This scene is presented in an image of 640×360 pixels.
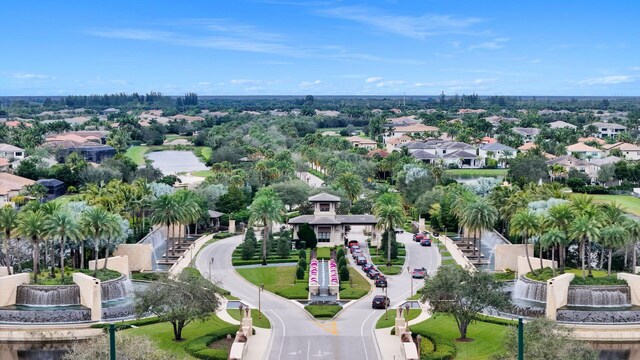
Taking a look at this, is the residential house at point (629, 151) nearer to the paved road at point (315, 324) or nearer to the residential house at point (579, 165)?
the residential house at point (579, 165)

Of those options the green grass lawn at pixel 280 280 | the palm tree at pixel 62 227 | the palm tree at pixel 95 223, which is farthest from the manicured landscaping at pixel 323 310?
the palm tree at pixel 62 227

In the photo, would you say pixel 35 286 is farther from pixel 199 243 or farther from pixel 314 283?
pixel 199 243

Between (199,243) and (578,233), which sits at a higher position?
(578,233)

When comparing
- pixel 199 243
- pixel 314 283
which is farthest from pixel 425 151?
pixel 314 283

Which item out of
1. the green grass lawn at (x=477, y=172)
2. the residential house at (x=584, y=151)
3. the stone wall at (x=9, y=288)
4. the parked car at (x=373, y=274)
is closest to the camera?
the stone wall at (x=9, y=288)

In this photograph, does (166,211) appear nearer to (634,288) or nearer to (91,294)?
(91,294)

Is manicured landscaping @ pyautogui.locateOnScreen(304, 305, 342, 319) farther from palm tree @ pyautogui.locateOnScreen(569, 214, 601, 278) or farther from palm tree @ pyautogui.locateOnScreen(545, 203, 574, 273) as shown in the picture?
palm tree @ pyautogui.locateOnScreen(569, 214, 601, 278)
